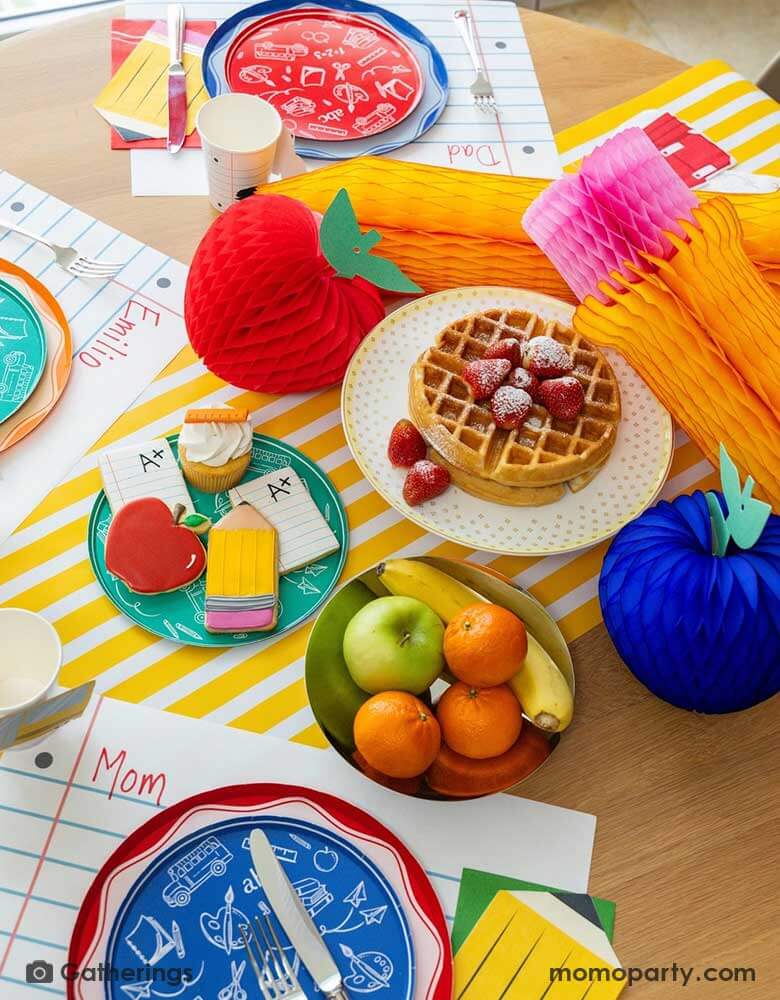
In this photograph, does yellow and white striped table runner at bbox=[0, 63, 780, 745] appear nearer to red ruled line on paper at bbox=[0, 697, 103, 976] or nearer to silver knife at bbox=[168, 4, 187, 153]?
red ruled line on paper at bbox=[0, 697, 103, 976]

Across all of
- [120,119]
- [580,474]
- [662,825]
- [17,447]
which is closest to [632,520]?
[580,474]

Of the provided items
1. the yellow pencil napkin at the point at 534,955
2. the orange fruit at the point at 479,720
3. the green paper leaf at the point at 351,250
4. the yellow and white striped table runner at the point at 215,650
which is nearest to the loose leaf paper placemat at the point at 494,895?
the yellow pencil napkin at the point at 534,955

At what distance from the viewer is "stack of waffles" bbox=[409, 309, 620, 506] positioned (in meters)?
1.42

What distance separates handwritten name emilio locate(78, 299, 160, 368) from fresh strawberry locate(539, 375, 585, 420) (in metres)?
0.64

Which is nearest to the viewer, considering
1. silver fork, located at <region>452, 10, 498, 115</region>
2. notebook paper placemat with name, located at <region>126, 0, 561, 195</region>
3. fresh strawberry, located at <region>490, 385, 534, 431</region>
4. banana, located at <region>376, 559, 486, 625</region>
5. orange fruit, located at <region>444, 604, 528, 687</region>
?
orange fruit, located at <region>444, 604, 528, 687</region>

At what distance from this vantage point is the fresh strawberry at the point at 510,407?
1.44m

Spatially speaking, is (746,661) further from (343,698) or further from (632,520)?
(343,698)

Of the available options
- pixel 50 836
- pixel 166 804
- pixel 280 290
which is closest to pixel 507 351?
pixel 280 290

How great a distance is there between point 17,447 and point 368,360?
1.75 feet

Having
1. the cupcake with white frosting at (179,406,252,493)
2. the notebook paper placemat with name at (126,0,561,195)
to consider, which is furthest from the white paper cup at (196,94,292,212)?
the cupcake with white frosting at (179,406,252,493)

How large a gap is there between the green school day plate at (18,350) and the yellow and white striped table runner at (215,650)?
0.49 ft

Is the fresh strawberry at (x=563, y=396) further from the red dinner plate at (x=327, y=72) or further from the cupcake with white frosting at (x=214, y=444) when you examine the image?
the red dinner plate at (x=327, y=72)

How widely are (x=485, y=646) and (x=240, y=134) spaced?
0.98 metres

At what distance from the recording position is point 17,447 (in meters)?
1.48
